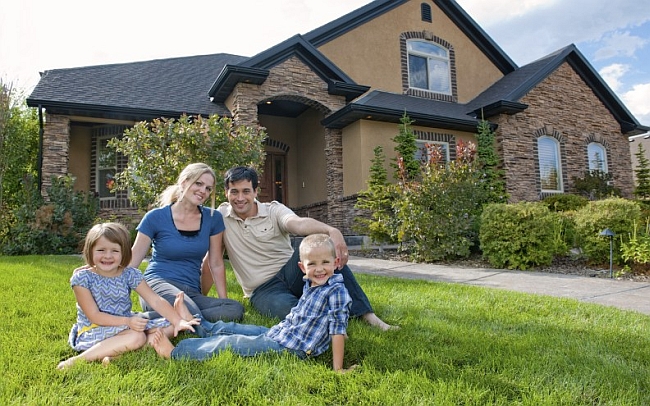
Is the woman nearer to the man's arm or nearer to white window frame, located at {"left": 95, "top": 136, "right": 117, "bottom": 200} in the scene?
the man's arm

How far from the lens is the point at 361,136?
11.0 metres

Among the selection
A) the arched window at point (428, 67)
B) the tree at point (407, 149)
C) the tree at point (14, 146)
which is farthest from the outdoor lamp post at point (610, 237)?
the tree at point (14, 146)

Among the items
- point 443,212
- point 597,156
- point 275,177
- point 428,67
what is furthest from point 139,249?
point 597,156

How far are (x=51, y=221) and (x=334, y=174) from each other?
253 inches

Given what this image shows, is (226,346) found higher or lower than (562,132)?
lower

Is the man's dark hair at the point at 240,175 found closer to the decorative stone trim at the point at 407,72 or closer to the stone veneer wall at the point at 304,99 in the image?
the stone veneer wall at the point at 304,99

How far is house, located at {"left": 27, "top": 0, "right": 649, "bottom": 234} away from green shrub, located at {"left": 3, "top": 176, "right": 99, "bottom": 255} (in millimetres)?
746

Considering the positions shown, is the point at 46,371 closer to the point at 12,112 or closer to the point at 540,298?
the point at 540,298

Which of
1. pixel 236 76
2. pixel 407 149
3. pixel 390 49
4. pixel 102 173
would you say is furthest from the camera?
pixel 390 49

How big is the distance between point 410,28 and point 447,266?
9.74 meters

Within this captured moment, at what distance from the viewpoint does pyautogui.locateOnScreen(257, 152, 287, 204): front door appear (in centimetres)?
1372

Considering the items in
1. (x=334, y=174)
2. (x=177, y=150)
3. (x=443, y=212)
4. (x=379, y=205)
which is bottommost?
(x=443, y=212)

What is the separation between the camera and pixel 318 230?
2.84 m

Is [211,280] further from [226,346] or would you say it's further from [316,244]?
[316,244]
